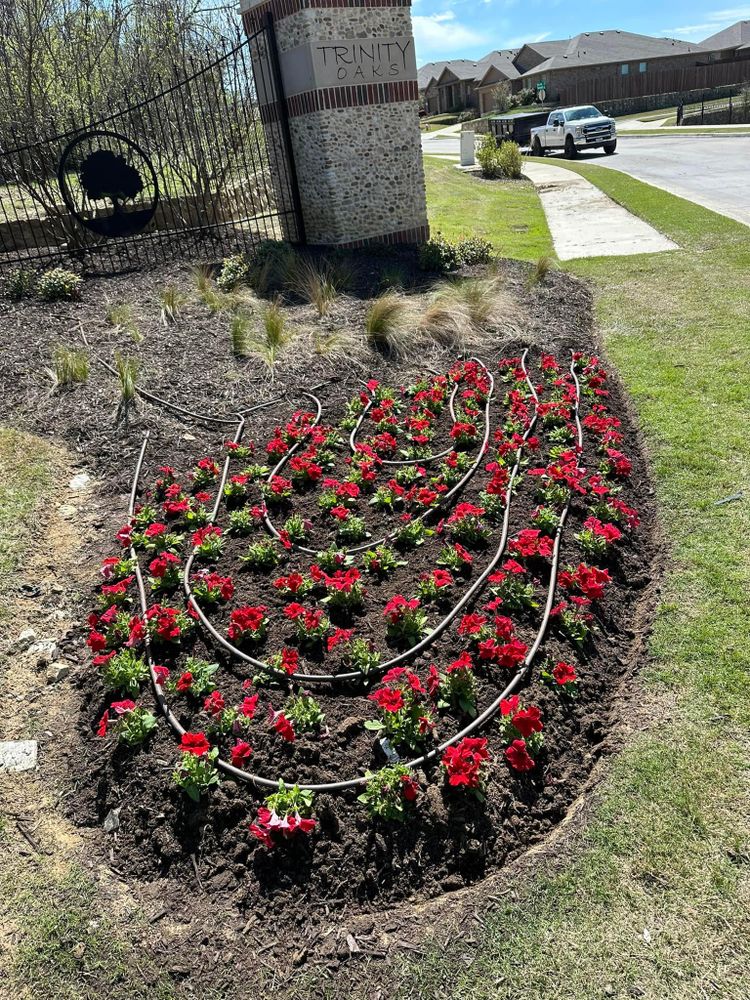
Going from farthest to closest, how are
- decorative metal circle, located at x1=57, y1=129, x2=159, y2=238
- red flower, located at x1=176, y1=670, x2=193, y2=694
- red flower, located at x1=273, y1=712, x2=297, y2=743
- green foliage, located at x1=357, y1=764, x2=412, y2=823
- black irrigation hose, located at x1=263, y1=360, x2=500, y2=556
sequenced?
decorative metal circle, located at x1=57, y1=129, x2=159, y2=238, black irrigation hose, located at x1=263, y1=360, x2=500, y2=556, red flower, located at x1=176, y1=670, x2=193, y2=694, red flower, located at x1=273, y1=712, x2=297, y2=743, green foliage, located at x1=357, y1=764, x2=412, y2=823

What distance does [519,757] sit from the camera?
2650 millimetres

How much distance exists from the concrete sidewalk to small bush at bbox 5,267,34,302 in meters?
7.42

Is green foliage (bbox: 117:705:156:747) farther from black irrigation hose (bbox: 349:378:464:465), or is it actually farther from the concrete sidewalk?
the concrete sidewalk

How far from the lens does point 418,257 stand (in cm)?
1002

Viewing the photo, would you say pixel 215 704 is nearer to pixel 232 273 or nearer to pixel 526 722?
pixel 526 722

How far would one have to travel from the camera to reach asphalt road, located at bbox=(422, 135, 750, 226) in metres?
14.2

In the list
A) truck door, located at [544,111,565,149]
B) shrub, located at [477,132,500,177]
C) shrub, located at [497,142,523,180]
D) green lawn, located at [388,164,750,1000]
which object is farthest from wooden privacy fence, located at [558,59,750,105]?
green lawn, located at [388,164,750,1000]

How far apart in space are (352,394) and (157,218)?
6832 mm

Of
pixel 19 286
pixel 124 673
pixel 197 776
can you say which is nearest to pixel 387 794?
pixel 197 776

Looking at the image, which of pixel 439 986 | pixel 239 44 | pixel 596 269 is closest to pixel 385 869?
pixel 439 986

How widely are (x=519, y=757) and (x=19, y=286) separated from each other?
7.83m

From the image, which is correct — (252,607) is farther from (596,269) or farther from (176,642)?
(596,269)

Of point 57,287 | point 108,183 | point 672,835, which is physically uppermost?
point 108,183

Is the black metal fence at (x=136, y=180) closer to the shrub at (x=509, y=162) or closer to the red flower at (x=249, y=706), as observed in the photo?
the red flower at (x=249, y=706)
